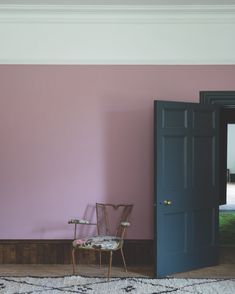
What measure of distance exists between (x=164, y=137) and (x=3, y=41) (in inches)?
94.9

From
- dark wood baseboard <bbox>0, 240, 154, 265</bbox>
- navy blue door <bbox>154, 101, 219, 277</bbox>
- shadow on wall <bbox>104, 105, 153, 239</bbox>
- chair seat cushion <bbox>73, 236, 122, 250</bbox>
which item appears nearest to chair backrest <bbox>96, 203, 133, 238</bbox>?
shadow on wall <bbox>104, 105, 153, 239</bbox>

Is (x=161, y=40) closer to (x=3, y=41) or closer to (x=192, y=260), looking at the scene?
(x=3, y=41)

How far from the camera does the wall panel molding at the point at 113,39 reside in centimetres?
464

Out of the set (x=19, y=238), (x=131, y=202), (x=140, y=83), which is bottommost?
(x=19, y=238)

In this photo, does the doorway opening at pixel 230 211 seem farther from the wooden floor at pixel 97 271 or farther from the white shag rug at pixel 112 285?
the white shag rug at pixel 112 285

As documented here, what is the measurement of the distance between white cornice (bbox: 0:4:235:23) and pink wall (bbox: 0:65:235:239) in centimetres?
60

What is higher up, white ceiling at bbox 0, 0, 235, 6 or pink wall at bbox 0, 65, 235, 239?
white ceiling at bbox 0, 0, 235, 6

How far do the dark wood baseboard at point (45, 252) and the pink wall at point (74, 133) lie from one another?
90mm

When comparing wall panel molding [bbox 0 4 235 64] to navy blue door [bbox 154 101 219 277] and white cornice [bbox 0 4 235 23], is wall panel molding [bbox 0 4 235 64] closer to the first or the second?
white cornice [bbox 0 4 235 23]

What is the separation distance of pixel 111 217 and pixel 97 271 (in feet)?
2.26

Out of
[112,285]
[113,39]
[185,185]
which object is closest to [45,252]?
[112,285]

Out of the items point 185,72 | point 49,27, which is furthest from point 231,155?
point 49,27

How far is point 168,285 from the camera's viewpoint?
12.9 ft

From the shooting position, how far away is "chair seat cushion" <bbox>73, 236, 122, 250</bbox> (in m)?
4.09
